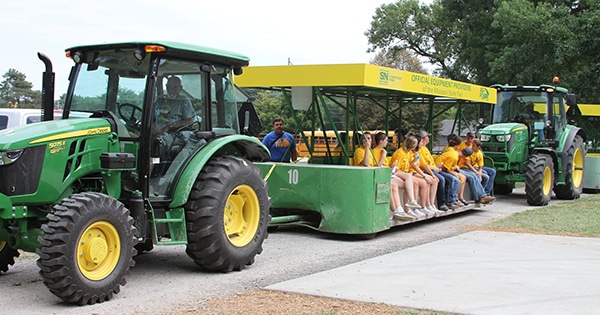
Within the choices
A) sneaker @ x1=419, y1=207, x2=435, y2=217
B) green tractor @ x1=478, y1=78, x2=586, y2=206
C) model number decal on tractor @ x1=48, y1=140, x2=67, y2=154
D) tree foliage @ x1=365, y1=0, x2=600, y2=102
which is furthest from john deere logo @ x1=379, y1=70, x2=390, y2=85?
tree foliage @ x1=365, y1=0, x2=600, y2=102

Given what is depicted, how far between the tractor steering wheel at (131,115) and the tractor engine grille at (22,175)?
1.22 m

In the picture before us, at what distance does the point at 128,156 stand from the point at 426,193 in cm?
641

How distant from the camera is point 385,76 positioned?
37.7 ft

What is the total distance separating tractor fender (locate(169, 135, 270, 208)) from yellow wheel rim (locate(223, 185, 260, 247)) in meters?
0.51

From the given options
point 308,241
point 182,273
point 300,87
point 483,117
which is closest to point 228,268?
point 182,273

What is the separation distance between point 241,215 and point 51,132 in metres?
2.51

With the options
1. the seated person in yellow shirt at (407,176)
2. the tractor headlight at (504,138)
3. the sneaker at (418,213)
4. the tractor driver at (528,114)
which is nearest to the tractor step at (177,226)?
the seated person in yellow shirt at (407,176)

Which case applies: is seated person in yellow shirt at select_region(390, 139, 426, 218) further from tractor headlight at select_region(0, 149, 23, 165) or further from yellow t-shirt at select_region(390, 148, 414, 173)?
tractor headlight at select_region(0, 149, 23, 165)

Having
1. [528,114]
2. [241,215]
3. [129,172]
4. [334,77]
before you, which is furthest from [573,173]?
[129,172]

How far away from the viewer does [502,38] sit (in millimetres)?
30844

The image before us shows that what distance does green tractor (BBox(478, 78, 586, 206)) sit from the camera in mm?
16500

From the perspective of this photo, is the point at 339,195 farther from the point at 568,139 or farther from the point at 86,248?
the point at 568,139

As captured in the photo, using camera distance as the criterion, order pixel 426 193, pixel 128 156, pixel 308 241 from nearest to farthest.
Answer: pixel 128 156, pixel 308 241, pixel 426 193

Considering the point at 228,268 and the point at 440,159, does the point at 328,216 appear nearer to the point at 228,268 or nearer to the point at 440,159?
the point at 228,268
